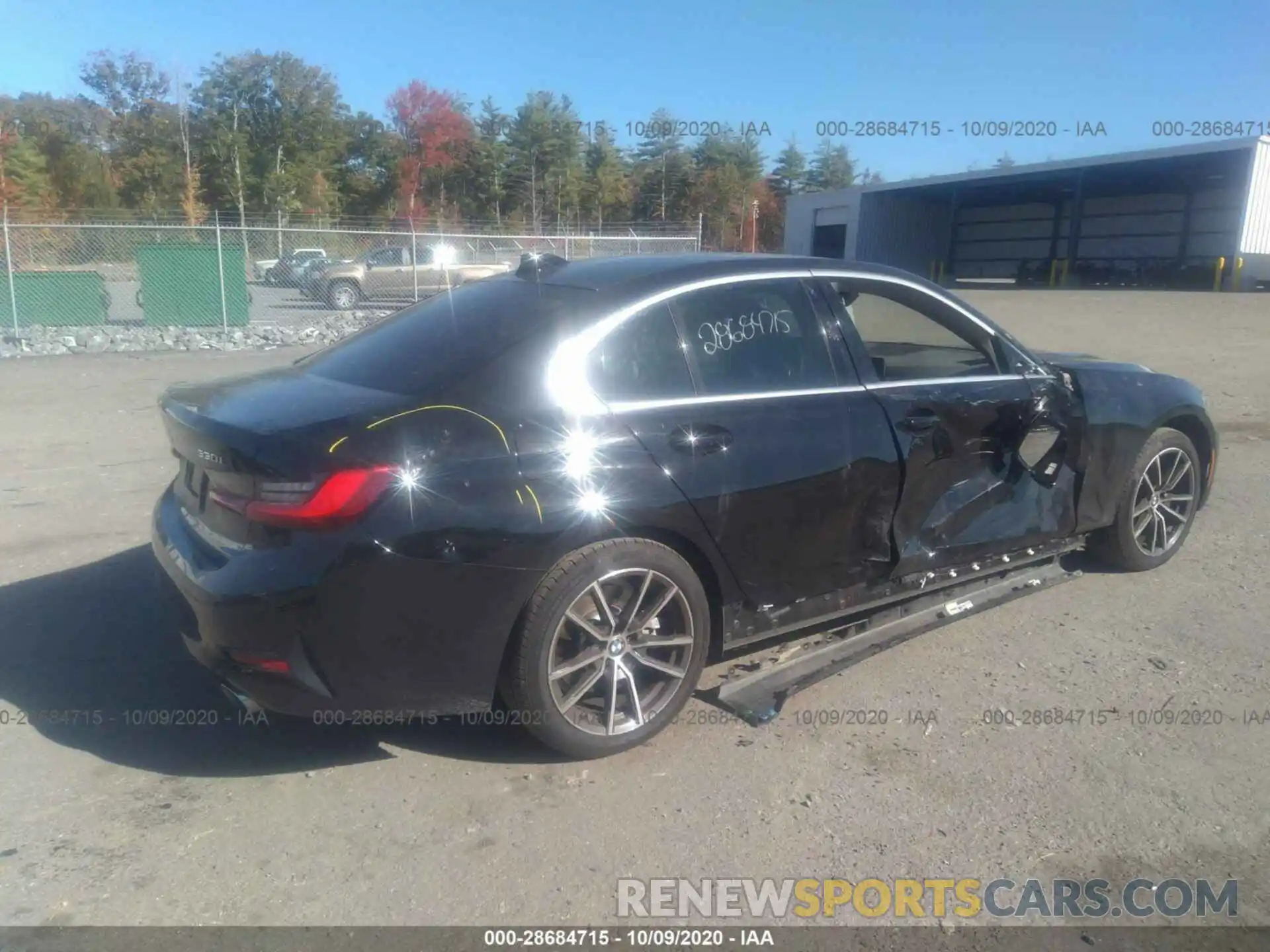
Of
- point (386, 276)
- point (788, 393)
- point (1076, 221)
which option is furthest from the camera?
point (1076, 221)

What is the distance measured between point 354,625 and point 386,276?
2040cm

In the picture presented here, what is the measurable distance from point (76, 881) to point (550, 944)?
1.36m

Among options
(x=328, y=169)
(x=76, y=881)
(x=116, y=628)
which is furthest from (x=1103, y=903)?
(x=328, y=169)

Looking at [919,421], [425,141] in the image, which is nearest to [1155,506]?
[919,421]

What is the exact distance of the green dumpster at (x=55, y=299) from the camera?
53.6ft

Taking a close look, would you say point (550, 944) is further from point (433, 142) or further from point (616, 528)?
point (433, 142)

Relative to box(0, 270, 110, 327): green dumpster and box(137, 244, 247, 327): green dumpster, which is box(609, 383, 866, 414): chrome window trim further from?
box(0, 270, 110, 327): green dumpster

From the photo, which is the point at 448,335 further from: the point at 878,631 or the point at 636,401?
the point at 878,631

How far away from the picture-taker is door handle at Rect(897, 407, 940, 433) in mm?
4039

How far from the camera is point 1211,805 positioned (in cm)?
318

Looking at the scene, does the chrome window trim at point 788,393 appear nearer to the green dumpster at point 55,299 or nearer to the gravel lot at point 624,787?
the gravel lot at point 624,787

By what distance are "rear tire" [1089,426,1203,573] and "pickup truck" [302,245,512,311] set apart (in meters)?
17.1

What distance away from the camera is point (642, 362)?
3523mm

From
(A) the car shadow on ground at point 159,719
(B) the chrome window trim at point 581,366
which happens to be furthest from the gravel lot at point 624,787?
(B) the chrome window trim at point 581,366
